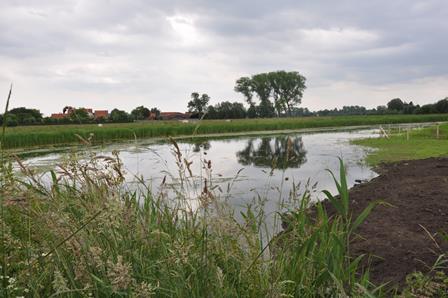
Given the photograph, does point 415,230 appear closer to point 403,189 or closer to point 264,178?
point 403,189

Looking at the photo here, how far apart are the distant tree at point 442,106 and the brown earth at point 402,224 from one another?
75.2m

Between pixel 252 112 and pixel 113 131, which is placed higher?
pixel 252 112

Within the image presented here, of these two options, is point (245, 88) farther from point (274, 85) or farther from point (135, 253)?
point (135, 253)

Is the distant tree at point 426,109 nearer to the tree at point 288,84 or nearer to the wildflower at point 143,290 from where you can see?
the tree at point 288,84

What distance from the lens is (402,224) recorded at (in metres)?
5.45

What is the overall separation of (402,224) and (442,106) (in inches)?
3181

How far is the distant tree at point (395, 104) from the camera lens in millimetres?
90738

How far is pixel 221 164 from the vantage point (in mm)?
13914

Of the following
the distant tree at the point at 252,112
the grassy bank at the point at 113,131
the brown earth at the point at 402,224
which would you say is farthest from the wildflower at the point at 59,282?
the distant tree at the point at 252,112

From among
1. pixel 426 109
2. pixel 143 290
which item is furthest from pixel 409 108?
pixel 143 290

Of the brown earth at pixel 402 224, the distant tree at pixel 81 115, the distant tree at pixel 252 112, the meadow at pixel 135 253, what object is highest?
the distant tree at pixel 252 112

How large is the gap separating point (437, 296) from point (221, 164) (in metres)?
11.1

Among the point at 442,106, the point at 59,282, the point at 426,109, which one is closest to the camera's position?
the point at 59,282

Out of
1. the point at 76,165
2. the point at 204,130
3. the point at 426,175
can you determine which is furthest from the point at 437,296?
the point at 204,130
